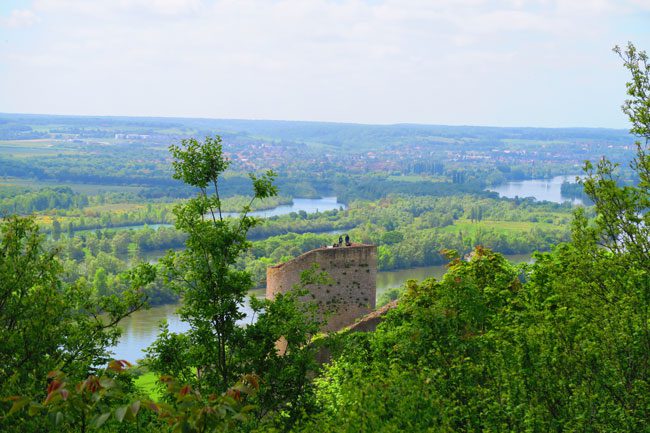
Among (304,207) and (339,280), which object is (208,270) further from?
(304,207)

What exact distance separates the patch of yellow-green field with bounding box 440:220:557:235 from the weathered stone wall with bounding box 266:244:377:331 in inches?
3431

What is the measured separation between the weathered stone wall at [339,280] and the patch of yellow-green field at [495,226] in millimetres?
87150

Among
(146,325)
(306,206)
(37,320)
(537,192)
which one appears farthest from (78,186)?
(37,320)

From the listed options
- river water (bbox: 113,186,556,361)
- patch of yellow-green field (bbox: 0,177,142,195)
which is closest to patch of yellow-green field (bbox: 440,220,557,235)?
river water (bbox: 113,186,556,361)

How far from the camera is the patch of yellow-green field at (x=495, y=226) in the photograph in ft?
370

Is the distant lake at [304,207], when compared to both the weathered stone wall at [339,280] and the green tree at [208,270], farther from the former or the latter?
the green tree at [208,270]

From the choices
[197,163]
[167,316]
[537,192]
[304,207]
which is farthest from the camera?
[537,192]

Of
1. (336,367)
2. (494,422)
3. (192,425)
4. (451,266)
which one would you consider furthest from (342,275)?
(192,425)

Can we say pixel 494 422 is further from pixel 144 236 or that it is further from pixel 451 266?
pixel 144 236

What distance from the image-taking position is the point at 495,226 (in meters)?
119

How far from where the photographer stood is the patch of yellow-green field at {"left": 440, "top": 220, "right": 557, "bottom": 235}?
113m

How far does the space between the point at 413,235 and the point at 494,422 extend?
9150cm

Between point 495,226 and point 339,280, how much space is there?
98606 millimetres

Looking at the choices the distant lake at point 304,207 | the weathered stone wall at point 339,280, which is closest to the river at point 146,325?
the weathered stone wall at point 339,280
